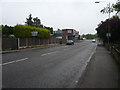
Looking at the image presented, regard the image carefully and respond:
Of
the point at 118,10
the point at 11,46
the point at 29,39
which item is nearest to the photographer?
→ the point at 118,10

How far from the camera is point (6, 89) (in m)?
7.92

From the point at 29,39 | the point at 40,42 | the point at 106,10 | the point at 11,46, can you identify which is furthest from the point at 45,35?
the point at 106,10

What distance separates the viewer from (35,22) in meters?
120

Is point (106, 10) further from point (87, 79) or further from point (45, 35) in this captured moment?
point (45, 35)

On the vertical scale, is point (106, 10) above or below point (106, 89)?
above

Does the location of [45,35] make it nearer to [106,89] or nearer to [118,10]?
[118,10]

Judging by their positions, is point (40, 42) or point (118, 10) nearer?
point (118, 10)

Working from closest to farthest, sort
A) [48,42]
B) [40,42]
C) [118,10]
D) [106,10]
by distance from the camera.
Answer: [118,10], [106,10], [40,42], [48,42]

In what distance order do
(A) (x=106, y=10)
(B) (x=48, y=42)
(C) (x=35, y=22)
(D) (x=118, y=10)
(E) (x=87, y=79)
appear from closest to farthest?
(E) (x=87, y=79)
(D) (x=118, y=10)
(A) (x=106, y=10)
(B) (x=48, y=42)
(C) (x=35, y=22)

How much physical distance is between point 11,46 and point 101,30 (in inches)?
1071

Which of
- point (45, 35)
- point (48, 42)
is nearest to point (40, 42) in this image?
point (45, 35)

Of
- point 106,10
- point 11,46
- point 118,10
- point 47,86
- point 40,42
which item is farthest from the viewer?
point 40,42

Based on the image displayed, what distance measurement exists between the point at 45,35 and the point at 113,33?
16.8 metres

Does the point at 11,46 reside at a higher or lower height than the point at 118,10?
lower
